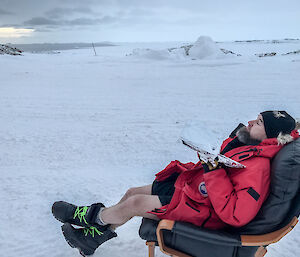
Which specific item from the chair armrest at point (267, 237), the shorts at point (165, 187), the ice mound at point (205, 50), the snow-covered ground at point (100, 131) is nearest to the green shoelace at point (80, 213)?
the snow-covered ground at point (100, 131)

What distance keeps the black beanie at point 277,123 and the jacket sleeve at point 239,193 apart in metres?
0.32

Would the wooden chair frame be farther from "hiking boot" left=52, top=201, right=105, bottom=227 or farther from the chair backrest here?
"hiking boot" left=52, top=201, right=105, bottom=227

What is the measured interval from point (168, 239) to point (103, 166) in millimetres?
2196

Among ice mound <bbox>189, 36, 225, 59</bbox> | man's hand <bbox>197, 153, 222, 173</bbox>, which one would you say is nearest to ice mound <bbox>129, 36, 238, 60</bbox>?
ice mound <bbox>189, 36, 225, 59</bbox>

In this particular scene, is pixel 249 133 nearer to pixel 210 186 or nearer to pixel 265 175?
pixel 265 175

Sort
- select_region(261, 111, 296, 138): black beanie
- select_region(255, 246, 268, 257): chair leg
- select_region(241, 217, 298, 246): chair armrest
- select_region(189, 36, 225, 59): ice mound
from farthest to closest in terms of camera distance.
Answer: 1. select_region(189, 36, 225, 59): ice mound
2. select_region(261, 111, 296, 138): black beanie
3. select_region(255, 246, 268, 257): chair leg
4. select_region(241, 217, 298, 246): chair armrest

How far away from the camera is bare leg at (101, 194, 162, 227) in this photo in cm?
211

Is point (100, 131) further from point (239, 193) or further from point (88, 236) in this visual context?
point (239, 193)

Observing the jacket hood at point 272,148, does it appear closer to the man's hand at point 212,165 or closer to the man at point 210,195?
the man at point 210,195

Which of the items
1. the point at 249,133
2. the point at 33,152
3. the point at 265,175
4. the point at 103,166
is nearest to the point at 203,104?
the point at 103,166

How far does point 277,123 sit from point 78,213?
1.66 meters

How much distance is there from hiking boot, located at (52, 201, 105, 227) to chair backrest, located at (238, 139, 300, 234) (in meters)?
1.13

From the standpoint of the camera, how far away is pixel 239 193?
1.84 meters

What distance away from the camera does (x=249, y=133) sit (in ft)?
7.49
